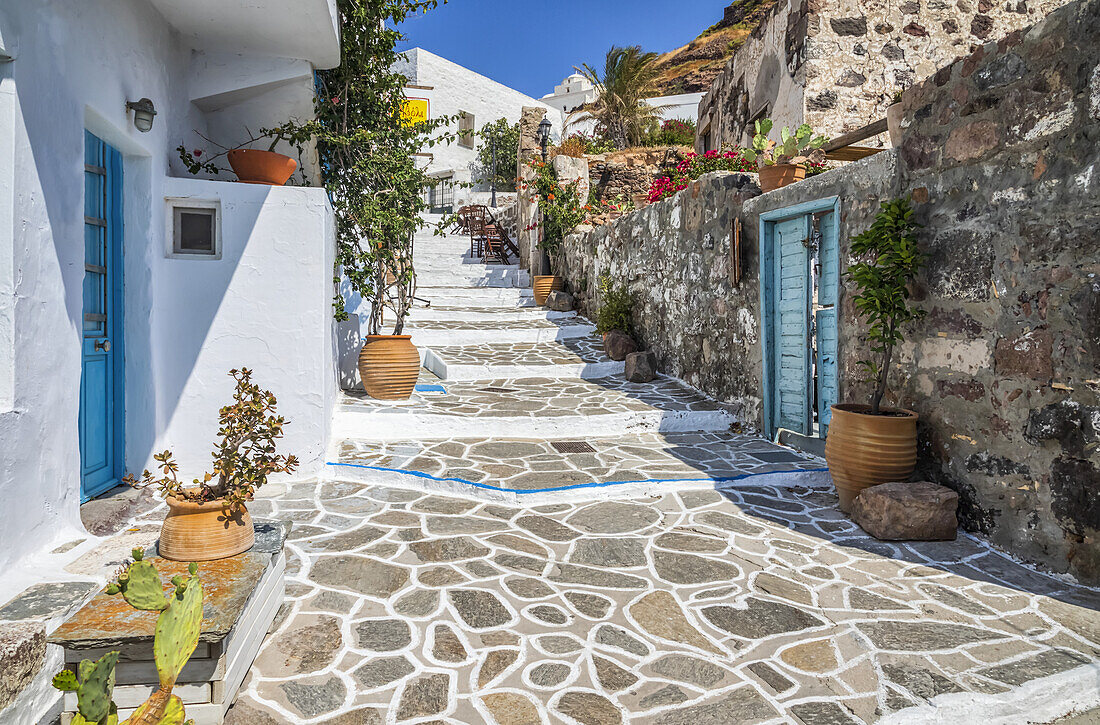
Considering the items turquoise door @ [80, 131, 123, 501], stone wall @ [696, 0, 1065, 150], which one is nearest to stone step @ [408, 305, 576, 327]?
stone wall @ [696, 0, 1065, 150]

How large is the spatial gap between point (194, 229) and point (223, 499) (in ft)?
9.06

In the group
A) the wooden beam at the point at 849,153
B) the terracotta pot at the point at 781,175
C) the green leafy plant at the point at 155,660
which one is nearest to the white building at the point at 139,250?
the green leafy plant at the point at 155,660

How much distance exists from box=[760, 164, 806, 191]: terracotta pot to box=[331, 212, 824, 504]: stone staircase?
229 centimetres

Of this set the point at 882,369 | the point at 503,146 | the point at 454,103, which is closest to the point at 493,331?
the point at 882,369

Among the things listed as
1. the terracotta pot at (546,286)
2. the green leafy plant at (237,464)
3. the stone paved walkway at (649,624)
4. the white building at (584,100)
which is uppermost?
the white building at (584,100)

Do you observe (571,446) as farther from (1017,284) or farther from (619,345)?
(1017,284)

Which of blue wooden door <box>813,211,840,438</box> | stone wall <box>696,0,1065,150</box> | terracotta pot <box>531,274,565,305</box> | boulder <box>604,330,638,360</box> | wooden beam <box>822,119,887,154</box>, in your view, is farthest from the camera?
terracotta pot <box>531,274,565,305</box>

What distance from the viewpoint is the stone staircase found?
16.4ft

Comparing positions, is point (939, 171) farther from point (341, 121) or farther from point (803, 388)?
point (341, 121)

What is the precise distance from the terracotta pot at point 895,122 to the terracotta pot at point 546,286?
8.26 meters

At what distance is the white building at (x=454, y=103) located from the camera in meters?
26.8

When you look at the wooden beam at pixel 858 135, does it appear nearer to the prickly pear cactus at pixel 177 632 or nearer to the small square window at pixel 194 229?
the small square window at pixel 194 229

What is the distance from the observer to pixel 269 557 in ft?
8.91

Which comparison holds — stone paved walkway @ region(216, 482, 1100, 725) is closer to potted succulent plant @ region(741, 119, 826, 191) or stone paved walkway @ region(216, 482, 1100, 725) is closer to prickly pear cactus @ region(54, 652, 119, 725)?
prickly pear cactus @ region(54, 652, 119, 725)
